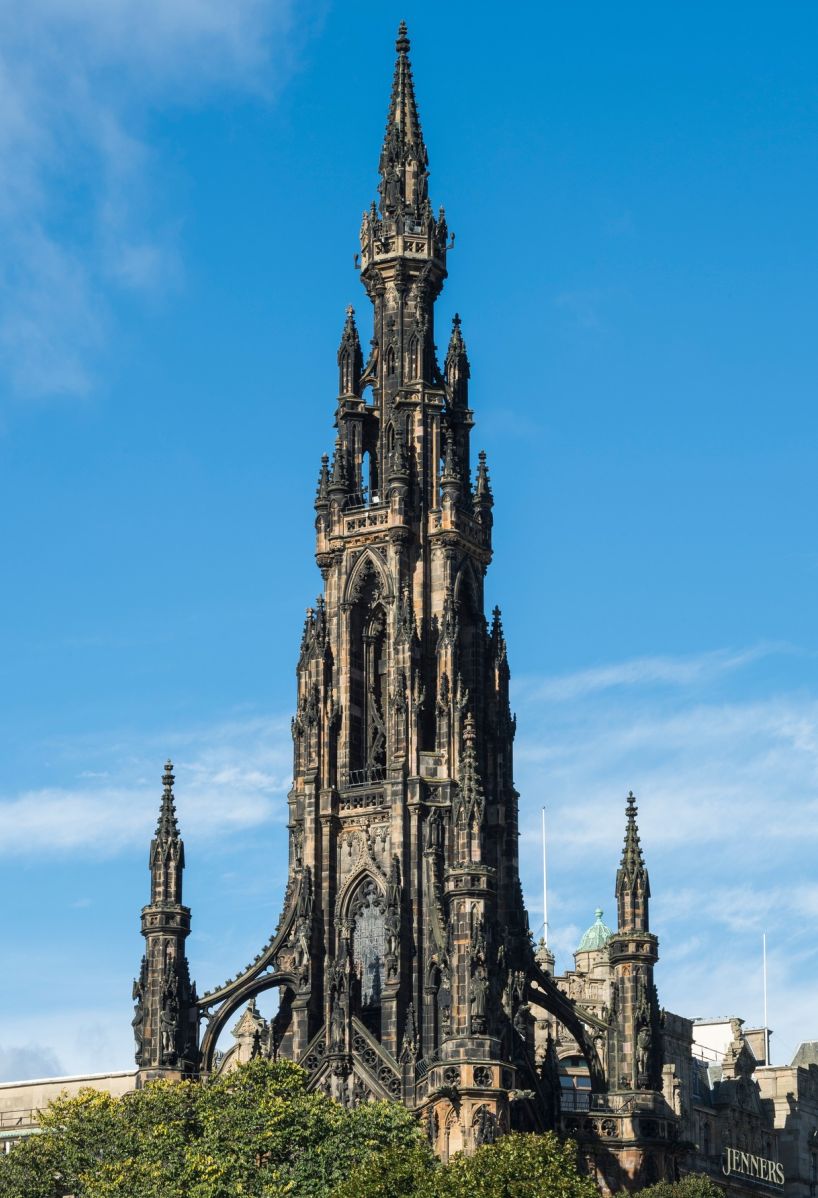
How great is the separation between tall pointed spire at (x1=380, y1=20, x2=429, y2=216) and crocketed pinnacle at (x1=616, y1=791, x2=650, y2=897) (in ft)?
101

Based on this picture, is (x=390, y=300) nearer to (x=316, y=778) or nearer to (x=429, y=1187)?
(x=316, y=778)

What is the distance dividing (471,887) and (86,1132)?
18508 mm

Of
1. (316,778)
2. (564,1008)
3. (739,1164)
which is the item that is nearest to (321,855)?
(316,778)

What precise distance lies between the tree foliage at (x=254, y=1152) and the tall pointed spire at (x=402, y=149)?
4491 cm

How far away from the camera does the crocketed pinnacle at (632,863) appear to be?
136m

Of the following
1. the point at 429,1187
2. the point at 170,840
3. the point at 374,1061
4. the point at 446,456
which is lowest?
the point at 429,1187

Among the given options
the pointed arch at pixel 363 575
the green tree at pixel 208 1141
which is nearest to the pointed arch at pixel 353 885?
the pointed arch at pixel 363 575

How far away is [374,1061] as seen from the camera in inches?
5138

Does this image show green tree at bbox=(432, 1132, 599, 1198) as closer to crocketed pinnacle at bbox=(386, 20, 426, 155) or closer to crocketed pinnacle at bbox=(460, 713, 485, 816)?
crocketed pinnacle at bbox=(460, 713, 485, 816)

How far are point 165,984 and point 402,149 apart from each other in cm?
4261

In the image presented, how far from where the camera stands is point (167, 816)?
439 ft

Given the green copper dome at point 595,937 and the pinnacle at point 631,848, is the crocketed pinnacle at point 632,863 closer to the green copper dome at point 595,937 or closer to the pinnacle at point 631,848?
the pinnacle at point 631,848

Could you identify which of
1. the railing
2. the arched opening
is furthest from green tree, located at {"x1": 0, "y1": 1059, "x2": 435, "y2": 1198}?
the railing

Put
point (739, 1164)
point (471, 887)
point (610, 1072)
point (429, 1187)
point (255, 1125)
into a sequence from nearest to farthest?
point (429, 1187) < point (255, 1125) < point (471, 887) < point (610, 1072) < point (739, 1164)
